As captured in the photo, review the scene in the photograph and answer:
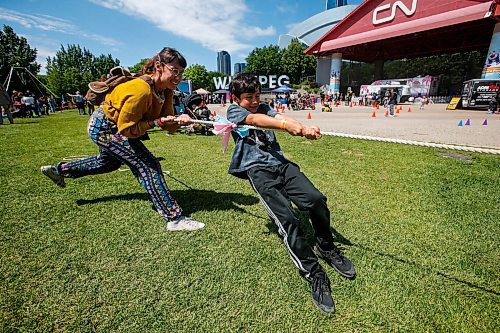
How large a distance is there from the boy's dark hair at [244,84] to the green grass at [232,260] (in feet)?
4.99

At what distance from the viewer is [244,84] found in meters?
2.53

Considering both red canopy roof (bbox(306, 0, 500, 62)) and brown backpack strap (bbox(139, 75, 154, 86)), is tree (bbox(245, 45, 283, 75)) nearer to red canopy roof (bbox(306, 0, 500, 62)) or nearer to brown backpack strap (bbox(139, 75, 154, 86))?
red canopy roof (bbox(306, 0, 500, 62))

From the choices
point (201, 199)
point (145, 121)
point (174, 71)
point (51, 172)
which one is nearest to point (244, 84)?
point (174, 71)

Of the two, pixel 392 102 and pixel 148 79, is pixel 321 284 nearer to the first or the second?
pixel 148 79

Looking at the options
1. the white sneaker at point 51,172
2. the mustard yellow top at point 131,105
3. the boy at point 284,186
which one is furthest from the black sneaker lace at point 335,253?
the white sneaker at point 51,172

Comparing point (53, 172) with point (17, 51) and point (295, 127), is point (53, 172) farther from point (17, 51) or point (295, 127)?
point (17, 51)

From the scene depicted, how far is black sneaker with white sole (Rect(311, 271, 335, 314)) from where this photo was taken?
1951 mm

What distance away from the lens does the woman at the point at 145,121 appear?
2576mm

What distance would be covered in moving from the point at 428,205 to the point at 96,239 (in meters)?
4.17

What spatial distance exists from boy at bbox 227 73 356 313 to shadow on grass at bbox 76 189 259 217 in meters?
1.07

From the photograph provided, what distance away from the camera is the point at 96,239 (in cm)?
277

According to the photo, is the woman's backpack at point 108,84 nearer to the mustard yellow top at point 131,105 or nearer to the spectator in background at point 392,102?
the mustard yellow top at point 131,105

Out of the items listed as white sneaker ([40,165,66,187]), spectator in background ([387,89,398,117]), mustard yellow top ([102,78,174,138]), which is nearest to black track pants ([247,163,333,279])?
mustard yellow top ([102,78,174,138])

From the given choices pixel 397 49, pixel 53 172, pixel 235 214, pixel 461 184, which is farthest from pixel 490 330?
pixel 397 49
